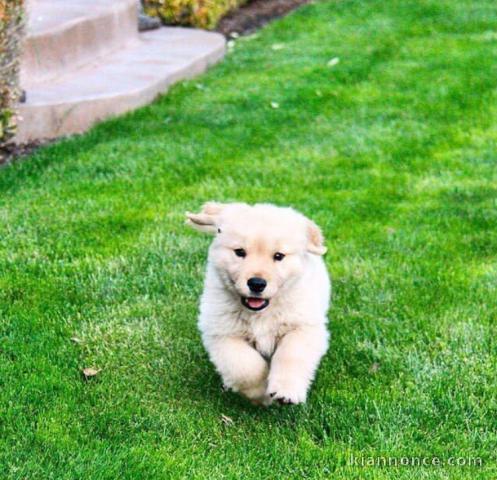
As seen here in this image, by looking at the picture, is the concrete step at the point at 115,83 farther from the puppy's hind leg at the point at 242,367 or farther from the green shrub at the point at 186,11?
the puppy's hind leg at the point at 242,367

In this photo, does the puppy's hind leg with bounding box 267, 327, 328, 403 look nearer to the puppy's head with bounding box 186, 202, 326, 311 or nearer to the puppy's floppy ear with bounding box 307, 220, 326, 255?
the puppy's head with bounding box 186, 202, 326, 311

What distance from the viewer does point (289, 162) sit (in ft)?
25.2

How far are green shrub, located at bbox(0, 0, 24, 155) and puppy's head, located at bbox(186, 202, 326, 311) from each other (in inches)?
146

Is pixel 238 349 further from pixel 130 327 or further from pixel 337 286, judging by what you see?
pixel 337 286

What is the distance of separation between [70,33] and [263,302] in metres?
6.52

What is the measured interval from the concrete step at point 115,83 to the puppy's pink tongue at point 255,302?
15.4 ft

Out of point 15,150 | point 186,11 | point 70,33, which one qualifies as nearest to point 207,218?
point 15,150

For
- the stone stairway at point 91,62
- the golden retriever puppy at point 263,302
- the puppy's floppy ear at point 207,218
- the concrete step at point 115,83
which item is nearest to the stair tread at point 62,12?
the stone stairway at point 91,62

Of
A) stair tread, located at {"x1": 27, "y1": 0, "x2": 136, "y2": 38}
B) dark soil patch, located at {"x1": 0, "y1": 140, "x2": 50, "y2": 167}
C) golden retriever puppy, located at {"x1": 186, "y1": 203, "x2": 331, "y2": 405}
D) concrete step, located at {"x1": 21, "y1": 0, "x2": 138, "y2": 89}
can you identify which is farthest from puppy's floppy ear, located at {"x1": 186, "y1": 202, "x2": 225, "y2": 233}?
stair tread, located at {"x1": 27, "y1": 0, "x2": 136, "y2": 38}

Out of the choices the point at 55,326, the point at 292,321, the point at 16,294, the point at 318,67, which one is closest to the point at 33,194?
the point at 16,294

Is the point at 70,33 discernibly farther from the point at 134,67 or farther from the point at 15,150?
the point at 15,150

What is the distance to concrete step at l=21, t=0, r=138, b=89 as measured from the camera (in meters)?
9.04

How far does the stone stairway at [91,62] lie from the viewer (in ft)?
27.1

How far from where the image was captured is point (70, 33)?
962 centimetres
